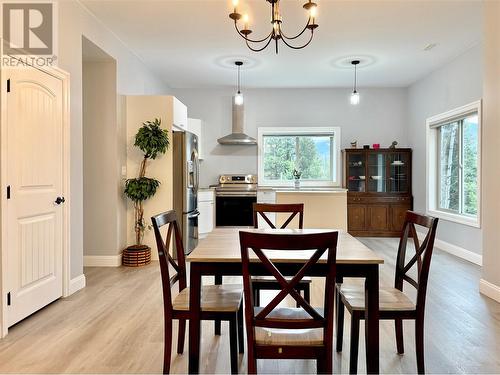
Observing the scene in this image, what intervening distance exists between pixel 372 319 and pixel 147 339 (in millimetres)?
1556

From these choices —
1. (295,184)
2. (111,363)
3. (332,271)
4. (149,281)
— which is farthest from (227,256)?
(295,184)

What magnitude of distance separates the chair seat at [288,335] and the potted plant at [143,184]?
3165mm

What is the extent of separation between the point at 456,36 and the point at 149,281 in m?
4.66

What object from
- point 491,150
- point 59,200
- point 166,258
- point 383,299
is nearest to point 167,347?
point 166,258

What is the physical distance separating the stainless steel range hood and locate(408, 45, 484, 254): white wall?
2985 mm

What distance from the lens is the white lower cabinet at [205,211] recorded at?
5963 millimetres

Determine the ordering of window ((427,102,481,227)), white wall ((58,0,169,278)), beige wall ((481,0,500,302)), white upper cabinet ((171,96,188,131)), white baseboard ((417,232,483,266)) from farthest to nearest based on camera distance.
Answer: window ((427,102,481,227)), white upper cabinet ((171,96,188,131)), white baseboard ((417,232,483,266)), white wall ((58,0,169,278)), beige wall ((481,0,500,302))

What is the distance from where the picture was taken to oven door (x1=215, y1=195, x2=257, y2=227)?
6.44 metres

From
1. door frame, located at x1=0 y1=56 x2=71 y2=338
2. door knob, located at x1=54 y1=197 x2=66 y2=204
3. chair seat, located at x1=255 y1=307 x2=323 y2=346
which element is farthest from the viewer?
door knob, located at x1=54 y1=197 x2=66 y2=204

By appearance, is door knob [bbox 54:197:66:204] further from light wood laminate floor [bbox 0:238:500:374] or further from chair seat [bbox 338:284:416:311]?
chair seat [bbox 338:284:416:311]

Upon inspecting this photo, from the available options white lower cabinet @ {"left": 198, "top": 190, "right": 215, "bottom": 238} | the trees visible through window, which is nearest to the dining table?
the trees visible through window

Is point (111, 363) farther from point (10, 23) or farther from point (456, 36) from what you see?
point (456, 36)

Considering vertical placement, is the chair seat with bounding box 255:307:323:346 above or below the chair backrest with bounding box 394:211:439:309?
below

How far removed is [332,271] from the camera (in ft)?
5.01
